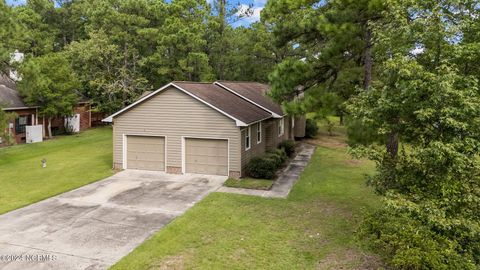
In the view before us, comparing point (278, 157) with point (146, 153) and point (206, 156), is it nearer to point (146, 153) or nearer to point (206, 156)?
point (206, 156)

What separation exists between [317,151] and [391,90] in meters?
17.1

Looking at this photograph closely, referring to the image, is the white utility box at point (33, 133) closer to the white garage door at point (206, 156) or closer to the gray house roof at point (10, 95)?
the gray house roof at point (10, 95)

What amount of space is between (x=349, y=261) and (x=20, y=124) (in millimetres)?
27072

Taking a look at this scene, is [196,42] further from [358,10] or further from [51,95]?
[358,10]

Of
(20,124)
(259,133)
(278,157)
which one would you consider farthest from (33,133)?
(278,157)

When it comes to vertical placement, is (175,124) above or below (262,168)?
above

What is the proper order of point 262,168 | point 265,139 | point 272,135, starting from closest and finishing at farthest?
point 262,168, point 265,139, point 272,135

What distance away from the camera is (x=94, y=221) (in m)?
11.2

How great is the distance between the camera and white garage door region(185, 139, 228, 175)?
17.1 m

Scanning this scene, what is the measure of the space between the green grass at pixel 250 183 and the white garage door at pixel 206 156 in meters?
1.13

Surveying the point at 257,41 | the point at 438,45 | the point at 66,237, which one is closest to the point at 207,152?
the point at 66,237

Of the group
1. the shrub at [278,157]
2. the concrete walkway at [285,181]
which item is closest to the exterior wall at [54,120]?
the shrub at [278,157]

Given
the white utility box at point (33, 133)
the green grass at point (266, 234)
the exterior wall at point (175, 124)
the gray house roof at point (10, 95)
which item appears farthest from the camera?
the white utility box at point (33, 133)

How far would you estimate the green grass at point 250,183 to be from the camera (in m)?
15.2
